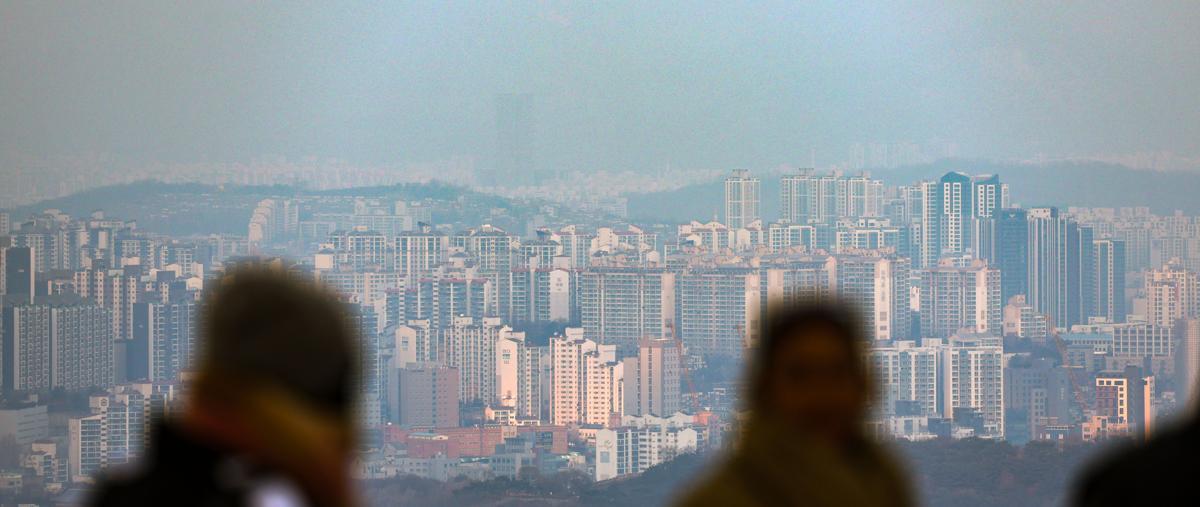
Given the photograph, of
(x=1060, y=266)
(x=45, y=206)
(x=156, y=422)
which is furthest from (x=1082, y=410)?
(x=156, y=422)

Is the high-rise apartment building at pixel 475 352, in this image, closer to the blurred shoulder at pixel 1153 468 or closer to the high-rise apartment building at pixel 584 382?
the high-rise apartment building at pixel 584 382

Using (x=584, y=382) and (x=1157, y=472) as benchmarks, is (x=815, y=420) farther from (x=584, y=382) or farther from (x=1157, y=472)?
(x=584, y=382)

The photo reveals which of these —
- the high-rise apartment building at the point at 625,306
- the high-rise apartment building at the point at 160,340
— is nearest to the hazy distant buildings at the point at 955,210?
the high-rise apartment building at the point at 625,306

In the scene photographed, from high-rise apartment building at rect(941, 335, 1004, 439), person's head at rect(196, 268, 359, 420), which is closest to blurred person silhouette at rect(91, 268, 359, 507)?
person's head at rect(196, 268, 359, 420)

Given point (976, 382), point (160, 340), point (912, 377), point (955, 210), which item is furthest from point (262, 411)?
point (955, 210)

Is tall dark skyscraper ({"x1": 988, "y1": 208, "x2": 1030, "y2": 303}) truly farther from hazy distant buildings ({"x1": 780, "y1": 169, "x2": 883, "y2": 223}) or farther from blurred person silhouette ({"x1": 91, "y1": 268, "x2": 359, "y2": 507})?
blurred person silhouette ({"x1": 91, "y1": 268, "x2": 359, "y2": 507})

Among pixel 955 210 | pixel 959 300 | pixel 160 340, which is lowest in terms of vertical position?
pixel 160 340
